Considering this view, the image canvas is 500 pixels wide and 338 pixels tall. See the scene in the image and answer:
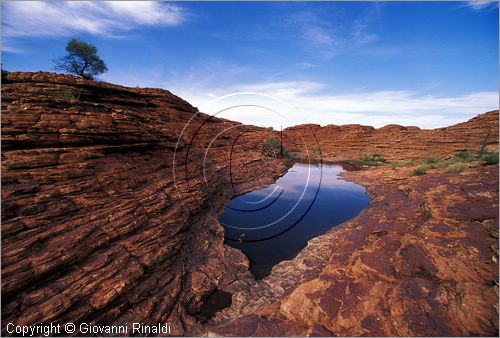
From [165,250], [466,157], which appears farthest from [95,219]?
[466,157]

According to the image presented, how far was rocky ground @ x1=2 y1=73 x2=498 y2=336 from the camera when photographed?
6523 mm

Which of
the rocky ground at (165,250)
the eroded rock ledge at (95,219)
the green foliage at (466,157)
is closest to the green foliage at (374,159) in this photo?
the green foliage at (466,157)

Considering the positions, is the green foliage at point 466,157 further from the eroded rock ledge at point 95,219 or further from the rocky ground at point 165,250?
the eroded rock ledge at point 95,219

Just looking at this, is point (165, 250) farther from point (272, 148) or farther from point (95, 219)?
point (272, 148)

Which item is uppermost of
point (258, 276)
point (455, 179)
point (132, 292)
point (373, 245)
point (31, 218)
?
point (455, 179)

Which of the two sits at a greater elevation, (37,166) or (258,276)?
(37,166)

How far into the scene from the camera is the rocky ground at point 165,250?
652 cm

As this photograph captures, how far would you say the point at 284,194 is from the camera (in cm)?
2539

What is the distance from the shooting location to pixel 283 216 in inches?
760

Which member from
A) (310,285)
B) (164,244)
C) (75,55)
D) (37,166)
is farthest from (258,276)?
(75,55)

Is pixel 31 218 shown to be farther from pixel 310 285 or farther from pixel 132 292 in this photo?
pixel 310 285

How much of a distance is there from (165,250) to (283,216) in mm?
11226

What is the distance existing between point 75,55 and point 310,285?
27.8 metres

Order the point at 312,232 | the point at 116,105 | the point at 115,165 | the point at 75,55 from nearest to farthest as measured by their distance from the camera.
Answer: the point at 115,165
the point at 116,105
the point at 312,232
the point at 75,55
